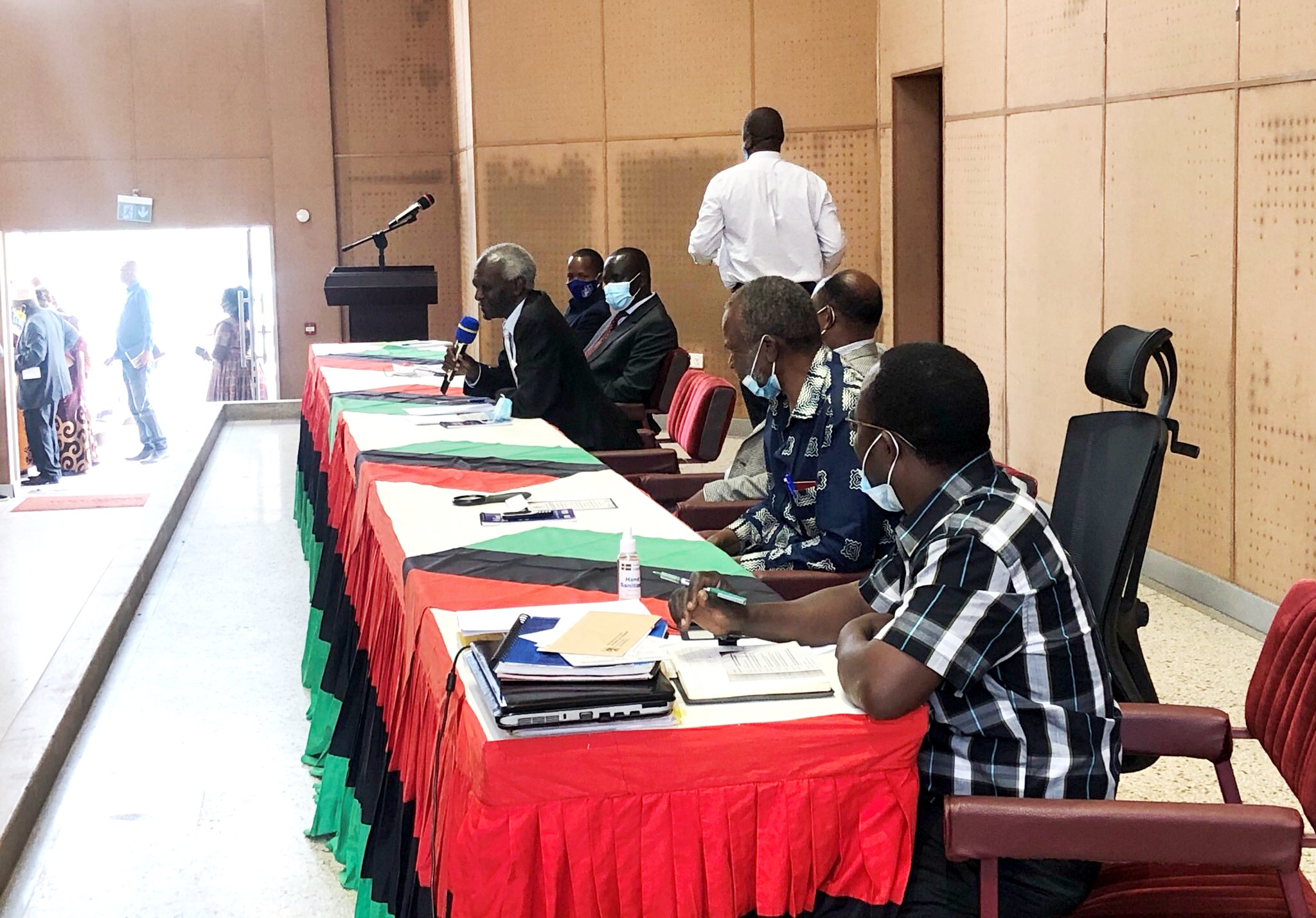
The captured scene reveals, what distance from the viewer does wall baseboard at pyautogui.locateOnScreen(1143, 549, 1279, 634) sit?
15.8 ft

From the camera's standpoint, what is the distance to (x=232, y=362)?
40.2 feet

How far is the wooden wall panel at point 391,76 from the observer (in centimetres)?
1169

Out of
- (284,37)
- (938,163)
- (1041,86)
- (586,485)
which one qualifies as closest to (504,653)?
(586,485)

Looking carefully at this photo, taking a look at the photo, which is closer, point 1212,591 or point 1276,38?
point 1276,38

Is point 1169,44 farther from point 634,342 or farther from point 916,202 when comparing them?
point 916,202

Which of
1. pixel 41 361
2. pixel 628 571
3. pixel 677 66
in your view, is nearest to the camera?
pixel 628 571

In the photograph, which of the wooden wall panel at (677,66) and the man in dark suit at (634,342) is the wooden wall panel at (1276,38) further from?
the wooden wall panel at (677,66)

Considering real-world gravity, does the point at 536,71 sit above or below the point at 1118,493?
above

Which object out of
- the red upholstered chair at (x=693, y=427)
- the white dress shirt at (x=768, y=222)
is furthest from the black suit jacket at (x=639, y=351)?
the red upholstered chair at (x=693, y=427)

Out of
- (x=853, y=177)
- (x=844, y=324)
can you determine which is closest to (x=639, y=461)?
(x=844, y=324)

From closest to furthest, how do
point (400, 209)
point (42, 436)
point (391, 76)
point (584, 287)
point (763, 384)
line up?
point (763, 384) < point (584, 287) < point (391, 76) < point (400, 209) < point (42, 436)

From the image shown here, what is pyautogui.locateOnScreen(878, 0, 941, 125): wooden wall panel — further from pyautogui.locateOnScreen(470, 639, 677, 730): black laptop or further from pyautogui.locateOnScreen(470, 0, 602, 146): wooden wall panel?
pyautogui.locateOnScreen(470, 639, 677, 730): black laptop

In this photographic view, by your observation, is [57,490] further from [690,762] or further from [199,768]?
[690,762]

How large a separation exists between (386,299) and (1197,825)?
7.51m
